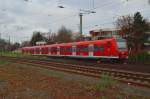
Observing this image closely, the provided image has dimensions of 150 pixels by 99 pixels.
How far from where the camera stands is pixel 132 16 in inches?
3110

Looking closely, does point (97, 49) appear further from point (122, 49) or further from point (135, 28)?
point (135, 28)

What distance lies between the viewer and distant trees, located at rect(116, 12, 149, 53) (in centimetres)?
6699

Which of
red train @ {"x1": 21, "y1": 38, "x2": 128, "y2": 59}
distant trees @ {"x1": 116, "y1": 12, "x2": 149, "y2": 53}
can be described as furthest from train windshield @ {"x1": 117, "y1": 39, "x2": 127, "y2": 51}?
distant trees @ {"x1": 116, "y1": 12, "x2": 149, "y2": 53}

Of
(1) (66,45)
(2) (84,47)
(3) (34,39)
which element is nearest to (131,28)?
(1) (66,45)

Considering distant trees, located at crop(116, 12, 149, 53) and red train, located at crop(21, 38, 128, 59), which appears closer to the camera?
red train, located at crop(21, 38, 128, 59)

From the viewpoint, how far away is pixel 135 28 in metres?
70.6

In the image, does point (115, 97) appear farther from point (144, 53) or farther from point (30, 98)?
point (144, 53)

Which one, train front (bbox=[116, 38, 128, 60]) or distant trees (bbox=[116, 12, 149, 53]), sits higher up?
distant trees (bbox=[116, 12, 149, 53])

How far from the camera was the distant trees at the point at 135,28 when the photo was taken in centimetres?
6699

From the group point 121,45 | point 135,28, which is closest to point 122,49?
point 121,45

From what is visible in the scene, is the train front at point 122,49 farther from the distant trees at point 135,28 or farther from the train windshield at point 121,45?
the distant trees at point 135,28

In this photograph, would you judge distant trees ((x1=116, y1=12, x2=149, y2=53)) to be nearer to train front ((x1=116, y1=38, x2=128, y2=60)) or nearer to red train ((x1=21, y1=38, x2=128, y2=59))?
red train ((x1=21, y1=38, x2=128, y2=59))

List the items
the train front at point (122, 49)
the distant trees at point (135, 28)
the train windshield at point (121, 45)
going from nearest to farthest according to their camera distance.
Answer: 1. the train front at point (122, 49)
2. the train windshield at point (121, 45)
3. the distant trees at point (135, 28)

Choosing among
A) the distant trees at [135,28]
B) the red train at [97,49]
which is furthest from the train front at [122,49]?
the distant trees at [135,28]
